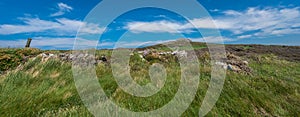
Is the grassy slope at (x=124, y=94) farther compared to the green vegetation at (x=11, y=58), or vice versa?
the green vegetation at (x=11, y=58)

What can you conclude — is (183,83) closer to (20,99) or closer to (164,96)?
(164,96)

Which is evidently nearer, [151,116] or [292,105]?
[151,116]

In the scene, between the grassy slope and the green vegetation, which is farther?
the green vegetation

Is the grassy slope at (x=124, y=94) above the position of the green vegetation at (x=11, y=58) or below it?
below

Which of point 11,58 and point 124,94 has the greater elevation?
point 11,58

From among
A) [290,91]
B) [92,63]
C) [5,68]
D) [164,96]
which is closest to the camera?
[164,96]

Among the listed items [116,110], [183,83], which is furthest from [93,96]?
[183,83]

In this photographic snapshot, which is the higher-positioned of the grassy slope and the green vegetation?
the green vegetation

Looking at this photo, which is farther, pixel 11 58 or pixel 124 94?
pixel 11 58
